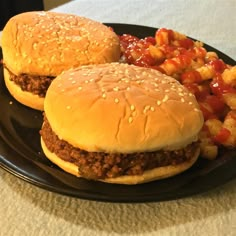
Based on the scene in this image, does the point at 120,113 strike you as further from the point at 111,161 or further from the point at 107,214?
the point at 107,214

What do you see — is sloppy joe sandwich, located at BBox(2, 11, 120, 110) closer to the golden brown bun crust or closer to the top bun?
the golden brown bun crust

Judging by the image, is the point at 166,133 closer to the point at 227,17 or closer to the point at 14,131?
the point at 14,131

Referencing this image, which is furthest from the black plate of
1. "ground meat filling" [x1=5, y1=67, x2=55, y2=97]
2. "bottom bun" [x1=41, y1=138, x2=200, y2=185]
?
"ground meat filling" [x1=5, y1=67, x2=55, y2=97]

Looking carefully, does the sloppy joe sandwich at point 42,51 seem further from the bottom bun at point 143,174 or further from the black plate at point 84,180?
the bottom bun at point 143,174

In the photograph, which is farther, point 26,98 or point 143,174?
point 26,98

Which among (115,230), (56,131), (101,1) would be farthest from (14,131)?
(101,1)

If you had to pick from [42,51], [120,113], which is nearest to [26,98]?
[42,51]

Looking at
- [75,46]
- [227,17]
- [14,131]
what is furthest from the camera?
[227,17]

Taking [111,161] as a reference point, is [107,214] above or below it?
below
